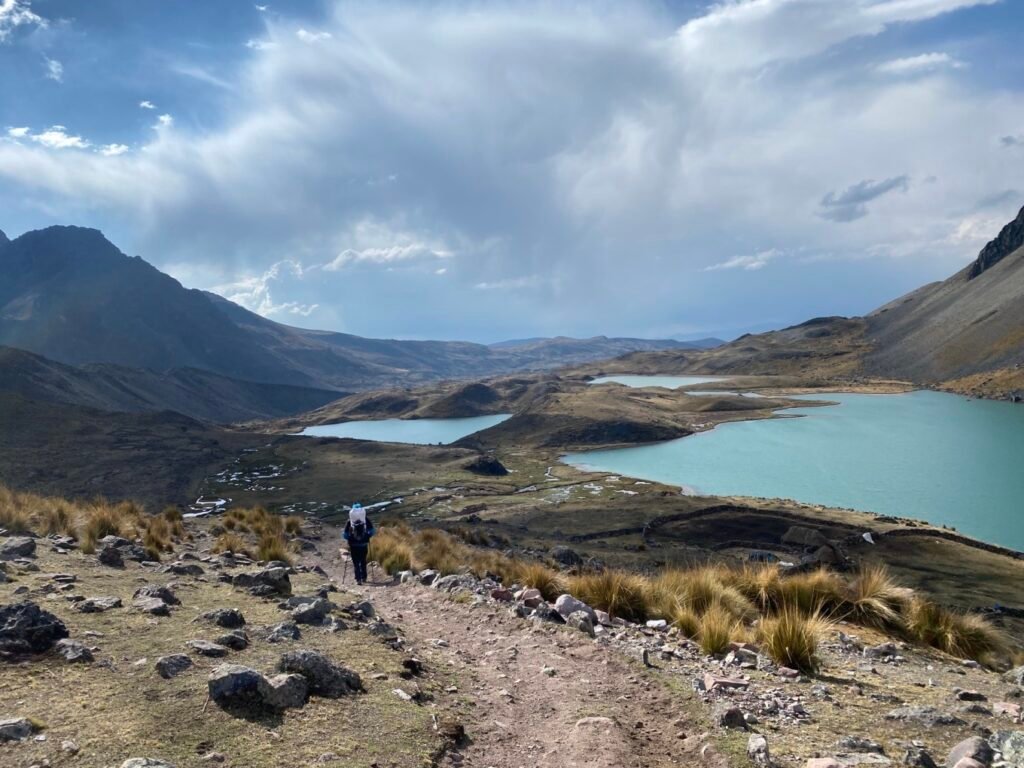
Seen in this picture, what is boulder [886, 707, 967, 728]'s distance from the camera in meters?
5.99

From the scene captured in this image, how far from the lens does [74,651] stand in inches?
230

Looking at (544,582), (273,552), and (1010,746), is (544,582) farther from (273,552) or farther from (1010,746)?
(1010,746)

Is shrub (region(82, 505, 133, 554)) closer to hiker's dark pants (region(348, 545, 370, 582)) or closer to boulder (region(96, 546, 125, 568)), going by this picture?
boulder (region(96, 546, 125, 568))

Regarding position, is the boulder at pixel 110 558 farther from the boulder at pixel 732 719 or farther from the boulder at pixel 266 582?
the boulder at pixel 732 719

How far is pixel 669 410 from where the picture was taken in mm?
135125

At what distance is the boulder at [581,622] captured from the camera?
345 inches

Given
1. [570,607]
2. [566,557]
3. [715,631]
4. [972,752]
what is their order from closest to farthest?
[972,752], [715,631], [570,607], [566,557]

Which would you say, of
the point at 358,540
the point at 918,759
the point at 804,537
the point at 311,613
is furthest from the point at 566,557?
the point at 804,537

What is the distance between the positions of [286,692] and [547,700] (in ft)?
8.81

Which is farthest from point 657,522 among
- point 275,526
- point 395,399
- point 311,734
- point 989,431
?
point 395,399

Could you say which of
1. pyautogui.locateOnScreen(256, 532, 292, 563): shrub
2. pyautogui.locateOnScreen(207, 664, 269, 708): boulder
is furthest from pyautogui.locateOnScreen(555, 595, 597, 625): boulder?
pyautogui.locateOnScreen(256, 532, 292, 563): shrub

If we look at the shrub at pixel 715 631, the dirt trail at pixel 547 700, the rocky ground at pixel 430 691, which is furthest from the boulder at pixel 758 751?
the shrub at pixel 715 631

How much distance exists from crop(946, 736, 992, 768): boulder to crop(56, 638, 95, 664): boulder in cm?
735

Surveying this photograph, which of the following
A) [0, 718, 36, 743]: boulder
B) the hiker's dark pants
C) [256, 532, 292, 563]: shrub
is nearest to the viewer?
[0, 718, 36, 743]: boulder
